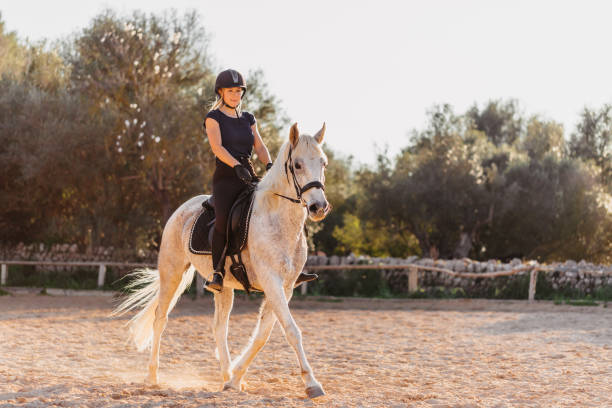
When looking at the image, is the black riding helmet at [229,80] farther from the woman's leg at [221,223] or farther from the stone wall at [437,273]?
the stone wall at [437,273]

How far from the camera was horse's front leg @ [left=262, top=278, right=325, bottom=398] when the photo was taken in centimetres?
475

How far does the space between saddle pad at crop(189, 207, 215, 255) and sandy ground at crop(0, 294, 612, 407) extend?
1.26 m

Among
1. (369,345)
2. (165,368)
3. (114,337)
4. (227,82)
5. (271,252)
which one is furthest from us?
(114,337)

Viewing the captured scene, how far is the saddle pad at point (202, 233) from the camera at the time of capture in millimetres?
5871

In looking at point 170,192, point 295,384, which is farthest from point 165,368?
point 170,192

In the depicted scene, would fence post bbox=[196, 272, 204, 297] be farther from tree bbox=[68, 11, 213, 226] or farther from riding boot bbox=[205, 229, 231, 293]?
riding boot bbox=[205, 229, 231, 293]

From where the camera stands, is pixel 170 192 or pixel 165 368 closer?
pixel 165 368

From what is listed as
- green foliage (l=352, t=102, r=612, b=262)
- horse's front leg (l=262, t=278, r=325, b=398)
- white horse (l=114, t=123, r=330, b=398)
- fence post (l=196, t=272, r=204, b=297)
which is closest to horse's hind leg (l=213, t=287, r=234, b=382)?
white horse (l=114, t=123, r=330, b=398)

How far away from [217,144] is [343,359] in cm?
382

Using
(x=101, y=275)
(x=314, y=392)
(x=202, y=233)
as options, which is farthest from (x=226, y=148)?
(x=101, y=275)

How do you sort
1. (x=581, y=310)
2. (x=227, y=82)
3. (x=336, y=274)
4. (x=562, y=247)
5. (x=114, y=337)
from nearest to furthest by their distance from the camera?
(x=227, y=82)
(x=114, y=337)
(x=581, y=310)
(x=336, y=274)
(x=562, y=247)

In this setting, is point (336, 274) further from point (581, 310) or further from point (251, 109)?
point (581, 310)

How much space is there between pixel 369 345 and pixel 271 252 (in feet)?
15.9

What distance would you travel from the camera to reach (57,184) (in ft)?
62.6
